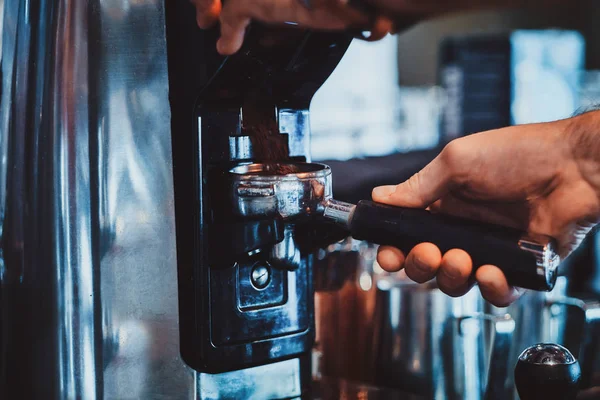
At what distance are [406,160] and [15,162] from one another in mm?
847

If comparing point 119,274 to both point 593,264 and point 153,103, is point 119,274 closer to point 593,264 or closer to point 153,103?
point 153,103

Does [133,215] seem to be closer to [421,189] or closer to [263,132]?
[263,132]

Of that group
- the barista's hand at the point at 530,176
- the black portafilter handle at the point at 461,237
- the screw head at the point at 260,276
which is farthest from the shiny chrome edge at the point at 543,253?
the screw head at the point at 260,276

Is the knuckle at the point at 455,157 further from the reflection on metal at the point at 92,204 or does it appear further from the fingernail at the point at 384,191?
the reflection on metal at the point at 92,204

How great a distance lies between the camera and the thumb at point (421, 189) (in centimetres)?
61

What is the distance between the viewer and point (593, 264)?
2436 millimetres

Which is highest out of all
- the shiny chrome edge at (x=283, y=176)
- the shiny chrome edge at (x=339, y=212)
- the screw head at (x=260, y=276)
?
the shiny chrome edge at (x=283, y=176)

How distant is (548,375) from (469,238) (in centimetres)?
12

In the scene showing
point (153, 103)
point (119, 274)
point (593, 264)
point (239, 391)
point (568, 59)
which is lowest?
point (593, 264)

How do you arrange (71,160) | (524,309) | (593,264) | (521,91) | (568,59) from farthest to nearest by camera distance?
(568,59)
(521,91)
(593,264)
(524,309)
(71,160)

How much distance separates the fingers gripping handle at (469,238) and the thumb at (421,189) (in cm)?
7

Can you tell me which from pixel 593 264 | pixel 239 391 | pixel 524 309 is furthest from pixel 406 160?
pixel 593 264

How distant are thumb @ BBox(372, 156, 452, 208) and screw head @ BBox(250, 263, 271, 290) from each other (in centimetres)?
11

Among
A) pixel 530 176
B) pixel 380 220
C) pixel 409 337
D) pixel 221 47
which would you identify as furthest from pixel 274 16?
pixel 409 337
